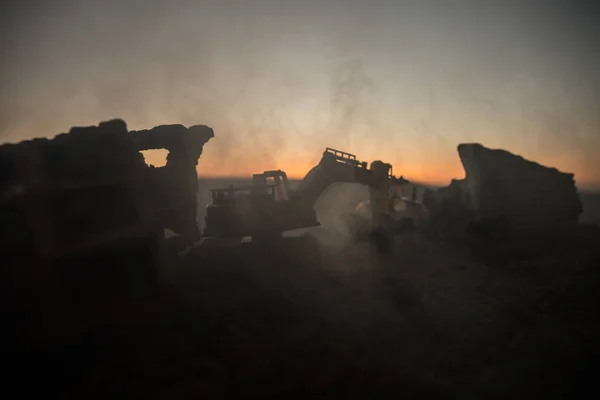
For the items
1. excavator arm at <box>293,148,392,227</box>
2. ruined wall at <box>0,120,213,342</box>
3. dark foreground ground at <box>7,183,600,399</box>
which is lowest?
dark foreground ground at <box>7,183,600,399</box>

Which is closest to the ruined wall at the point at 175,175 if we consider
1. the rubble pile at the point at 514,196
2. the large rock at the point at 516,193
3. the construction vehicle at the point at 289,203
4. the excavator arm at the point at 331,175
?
the construction vehicle at the point at 289,203

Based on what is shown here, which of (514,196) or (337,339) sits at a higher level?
(514,196)

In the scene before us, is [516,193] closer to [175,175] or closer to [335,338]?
[335,338]

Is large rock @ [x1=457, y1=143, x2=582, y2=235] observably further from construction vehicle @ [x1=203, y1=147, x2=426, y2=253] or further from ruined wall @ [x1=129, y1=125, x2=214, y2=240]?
ruined wall @ [x1=129, y1=125, x2=214, y2=240]

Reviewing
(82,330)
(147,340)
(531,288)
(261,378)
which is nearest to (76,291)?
(82,330)

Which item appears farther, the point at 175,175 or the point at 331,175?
the point at 331,175

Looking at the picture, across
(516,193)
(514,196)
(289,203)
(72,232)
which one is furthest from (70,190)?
(516,193)

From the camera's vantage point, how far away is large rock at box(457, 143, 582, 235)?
62.3 feet

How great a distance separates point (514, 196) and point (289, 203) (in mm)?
14616

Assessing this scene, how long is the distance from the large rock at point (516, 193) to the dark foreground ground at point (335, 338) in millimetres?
6187

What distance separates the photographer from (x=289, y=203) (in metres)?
14.4

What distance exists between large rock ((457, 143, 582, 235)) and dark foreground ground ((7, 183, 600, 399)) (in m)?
6.19

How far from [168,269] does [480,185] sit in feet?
60.4

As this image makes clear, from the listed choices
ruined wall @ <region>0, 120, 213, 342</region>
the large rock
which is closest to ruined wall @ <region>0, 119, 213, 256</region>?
ruined wall @ <region>0, 120, 213, 342</region>
